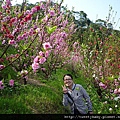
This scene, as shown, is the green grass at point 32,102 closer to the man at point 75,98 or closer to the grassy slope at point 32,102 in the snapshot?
the grassy slope at point 32,102

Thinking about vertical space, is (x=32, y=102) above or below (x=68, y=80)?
below

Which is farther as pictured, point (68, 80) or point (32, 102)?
point (32, 102)

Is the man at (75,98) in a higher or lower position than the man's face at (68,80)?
lower

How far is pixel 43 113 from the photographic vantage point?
16.1 feet

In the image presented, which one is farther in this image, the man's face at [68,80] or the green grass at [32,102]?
the man's face at [68,80]

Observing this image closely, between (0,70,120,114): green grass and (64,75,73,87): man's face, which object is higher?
(64,75,73,87): man's face

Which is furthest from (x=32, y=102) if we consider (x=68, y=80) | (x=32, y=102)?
(x=68, y=80)

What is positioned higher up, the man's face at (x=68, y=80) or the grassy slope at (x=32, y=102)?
the man's face at (x=68, y=80)

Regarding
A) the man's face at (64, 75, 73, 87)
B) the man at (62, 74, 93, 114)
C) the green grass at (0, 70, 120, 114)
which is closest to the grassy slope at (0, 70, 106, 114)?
the green grass at (0, 70, 120, 114)

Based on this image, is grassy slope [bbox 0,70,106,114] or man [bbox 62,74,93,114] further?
man [bbox 62,74,93,114]

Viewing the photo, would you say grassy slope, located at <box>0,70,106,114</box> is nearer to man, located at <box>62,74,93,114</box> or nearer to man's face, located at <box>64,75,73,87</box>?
man, located at <box>62,74,93,114</box>

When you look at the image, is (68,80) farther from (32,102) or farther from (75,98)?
(32,102)

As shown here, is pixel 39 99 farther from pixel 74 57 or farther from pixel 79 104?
pixel 74 57

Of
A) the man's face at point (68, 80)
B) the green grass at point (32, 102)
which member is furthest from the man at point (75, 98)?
the green grass at point (32, 102)
